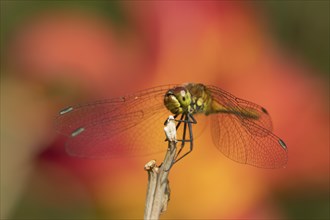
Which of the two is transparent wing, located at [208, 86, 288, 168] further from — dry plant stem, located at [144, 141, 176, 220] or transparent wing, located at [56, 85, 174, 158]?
dry plant stem, located at [144, 141, 176, 220]

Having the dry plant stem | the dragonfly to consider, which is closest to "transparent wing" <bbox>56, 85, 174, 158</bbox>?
the dragonfly

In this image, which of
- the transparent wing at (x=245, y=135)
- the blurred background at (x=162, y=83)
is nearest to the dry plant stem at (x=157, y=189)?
the transparent wing at (x=245, y=135)

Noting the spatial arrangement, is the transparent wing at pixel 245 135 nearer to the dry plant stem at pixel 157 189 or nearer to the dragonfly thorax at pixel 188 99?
the dragonfly thorax at pixel 188 99

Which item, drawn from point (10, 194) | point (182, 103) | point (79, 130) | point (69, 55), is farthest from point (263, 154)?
point (69, 55)

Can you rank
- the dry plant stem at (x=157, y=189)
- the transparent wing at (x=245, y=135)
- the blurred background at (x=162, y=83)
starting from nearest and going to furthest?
the dry plant stem at (x=157, y=189) < the transparent wing at (x=245, y=135) < the blurred background at (x=162, y=83)

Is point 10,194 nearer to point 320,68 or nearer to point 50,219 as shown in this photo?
point 50,219
